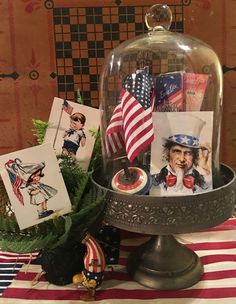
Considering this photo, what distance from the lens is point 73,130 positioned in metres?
0.95

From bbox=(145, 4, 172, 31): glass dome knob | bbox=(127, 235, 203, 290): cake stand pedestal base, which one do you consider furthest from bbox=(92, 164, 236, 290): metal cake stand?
bbox=(145, 4, 172, 31): glass dome knob

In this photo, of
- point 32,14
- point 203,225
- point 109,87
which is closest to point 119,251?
point 203,225

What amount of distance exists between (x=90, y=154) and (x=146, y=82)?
23 cm

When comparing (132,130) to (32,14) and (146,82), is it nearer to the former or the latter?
(146,82)

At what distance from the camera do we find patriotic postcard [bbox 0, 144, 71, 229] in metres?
0.79

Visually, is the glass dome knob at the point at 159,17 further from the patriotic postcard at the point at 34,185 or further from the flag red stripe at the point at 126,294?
the flag red stripe at the point at 126,294

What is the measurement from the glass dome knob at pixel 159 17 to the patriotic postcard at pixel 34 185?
37 centimetres

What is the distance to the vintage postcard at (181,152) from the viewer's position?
0.78 m

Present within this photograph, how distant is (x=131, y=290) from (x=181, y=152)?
30 centimetres

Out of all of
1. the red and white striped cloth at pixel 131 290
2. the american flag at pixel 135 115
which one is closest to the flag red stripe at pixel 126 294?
the red and white striped cloth at pixel 131 290

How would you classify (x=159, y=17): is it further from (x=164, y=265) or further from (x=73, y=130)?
(x=164, y=265)

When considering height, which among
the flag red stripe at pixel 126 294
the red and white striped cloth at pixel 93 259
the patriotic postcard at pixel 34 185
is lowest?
the flag red stripe at pixel 126 294

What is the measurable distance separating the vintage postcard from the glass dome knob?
0.24m

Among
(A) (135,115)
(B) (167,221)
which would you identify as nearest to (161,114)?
(A) (135,115)
